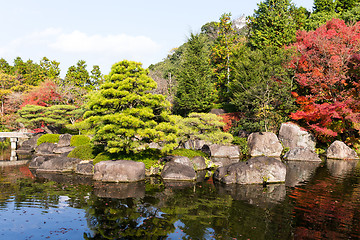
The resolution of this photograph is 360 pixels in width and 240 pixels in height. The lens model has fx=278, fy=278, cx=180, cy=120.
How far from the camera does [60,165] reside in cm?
2050

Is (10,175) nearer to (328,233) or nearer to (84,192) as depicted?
(84,192)

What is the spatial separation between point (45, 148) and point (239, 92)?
2376cm

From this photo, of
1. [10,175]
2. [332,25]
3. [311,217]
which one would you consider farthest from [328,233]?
[332,25]

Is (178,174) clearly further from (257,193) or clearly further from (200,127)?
(200,127)

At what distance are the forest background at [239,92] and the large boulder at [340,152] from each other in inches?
65.1

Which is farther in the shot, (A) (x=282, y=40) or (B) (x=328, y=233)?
(A) (x=282, y=40)

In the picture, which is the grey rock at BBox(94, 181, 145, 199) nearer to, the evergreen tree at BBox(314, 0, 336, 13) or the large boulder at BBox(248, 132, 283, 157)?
the large boulder at BBox(248, 132, 283, 157)

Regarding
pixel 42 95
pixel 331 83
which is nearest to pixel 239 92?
pixel 331 83

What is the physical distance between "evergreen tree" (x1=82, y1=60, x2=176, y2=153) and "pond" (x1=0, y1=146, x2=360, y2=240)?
9.50 feet

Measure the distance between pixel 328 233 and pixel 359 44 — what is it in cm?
2699

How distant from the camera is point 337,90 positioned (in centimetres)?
3070

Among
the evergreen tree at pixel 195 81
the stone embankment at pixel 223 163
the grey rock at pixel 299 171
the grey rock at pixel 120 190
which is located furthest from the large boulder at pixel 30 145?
the grey rock at pixel 299 171

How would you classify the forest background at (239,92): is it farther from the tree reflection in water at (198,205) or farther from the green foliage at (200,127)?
the tree reflection in water at (198,205)

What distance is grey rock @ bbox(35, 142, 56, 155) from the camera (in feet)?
101
